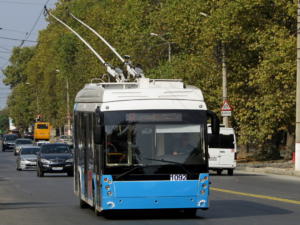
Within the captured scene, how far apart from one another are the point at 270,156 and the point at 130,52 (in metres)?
18.5

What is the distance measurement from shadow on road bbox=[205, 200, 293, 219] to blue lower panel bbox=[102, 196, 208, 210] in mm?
909

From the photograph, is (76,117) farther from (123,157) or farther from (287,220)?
(287,220)

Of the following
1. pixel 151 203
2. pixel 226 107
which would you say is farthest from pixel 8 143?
pixel 151 203

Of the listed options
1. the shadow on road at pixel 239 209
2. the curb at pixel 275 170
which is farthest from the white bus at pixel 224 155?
the shadow on road at pixel 239 209

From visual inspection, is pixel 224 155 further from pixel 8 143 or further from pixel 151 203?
pixel 8 143

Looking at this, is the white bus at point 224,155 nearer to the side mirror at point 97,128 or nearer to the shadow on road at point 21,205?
the shadow on road at point 21,205

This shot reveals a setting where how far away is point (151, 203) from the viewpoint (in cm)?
1770

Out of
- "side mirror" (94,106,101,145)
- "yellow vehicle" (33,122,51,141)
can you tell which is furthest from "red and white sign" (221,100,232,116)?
"yellow vehicle" (33,122,51,141)

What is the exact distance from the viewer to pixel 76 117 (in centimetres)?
2192

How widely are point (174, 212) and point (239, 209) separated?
4.99 feet

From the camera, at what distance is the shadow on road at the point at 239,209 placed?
1906cm

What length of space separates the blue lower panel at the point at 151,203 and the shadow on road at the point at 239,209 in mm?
909

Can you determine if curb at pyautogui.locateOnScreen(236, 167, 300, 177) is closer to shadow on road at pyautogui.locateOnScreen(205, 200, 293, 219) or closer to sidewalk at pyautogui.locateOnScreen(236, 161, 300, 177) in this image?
sidewalk at pyautogui.locateOnScreen(236, 161, 300, 177)

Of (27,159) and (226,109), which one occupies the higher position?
(226,109)
